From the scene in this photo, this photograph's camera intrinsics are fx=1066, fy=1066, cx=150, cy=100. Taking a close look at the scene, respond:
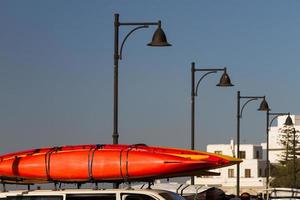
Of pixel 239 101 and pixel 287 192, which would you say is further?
pixel 239 101

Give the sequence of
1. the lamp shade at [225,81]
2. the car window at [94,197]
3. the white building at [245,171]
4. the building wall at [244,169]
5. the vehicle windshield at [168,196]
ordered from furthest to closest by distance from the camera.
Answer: the building wall at [244,169] < the white building at [245,171] < the lamp shade at [225,81] < the vehicle windshield at [168,196] < the car window at [94,197]

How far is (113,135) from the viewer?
2967cm

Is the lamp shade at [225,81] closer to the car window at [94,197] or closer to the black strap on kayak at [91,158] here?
the black strap on kayak at [91,158]

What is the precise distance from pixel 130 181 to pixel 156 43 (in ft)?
39.5

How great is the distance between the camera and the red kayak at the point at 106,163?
20438 mm

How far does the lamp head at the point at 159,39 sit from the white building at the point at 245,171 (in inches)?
5371

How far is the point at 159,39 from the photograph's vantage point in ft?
105

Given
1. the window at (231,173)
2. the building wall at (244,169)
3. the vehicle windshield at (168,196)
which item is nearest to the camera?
the vehicle windshield at (168,196)

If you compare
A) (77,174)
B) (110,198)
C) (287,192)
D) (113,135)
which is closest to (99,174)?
(77,174)

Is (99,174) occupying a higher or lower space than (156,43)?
lower

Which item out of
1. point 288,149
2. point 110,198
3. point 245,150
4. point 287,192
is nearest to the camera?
point 110,198

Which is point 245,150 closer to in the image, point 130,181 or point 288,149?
point 288,149

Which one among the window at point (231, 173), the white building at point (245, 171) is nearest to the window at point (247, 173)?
the white building at point (245, 171)

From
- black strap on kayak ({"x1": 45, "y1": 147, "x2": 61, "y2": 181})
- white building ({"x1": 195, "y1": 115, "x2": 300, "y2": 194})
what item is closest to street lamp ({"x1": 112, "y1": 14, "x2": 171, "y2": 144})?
black strap on kayak ({"x1": 45, "y1": 147, "x2": 61, "y2": 181})
